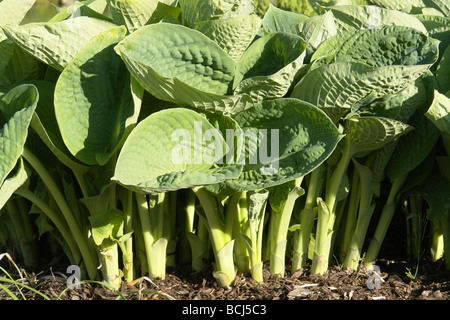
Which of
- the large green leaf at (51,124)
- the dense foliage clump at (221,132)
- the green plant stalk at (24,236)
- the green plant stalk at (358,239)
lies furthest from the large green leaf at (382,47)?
the green plant stalk at (24,236)

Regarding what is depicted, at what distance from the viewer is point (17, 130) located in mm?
1164

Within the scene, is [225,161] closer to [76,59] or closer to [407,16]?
[76,59]

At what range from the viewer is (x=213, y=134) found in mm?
1244

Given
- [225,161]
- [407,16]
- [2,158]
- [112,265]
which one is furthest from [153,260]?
[407,16]

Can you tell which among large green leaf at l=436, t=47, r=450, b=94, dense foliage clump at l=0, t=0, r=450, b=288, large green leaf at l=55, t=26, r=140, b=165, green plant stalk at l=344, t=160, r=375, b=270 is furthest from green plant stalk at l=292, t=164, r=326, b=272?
large green leaf at l=55, t=26, r=140, b=165

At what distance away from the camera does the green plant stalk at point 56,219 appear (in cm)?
137

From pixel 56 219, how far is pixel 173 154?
1.38 feet

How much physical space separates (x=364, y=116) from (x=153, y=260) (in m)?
0.62

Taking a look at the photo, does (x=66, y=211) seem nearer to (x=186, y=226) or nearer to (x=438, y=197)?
(x=186, y=226)

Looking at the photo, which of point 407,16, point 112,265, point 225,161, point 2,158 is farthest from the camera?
point 407,16

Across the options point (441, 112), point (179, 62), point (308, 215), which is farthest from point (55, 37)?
point (441, 112)

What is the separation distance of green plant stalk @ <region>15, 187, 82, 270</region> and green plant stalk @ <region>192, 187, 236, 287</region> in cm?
38

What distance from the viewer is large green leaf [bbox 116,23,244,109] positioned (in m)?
1.17

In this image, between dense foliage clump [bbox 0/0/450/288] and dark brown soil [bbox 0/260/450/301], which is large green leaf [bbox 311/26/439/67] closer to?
dense foliage clump [bbox 0/0/450/288]
